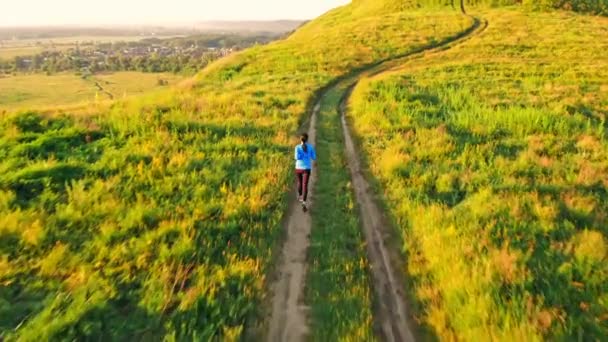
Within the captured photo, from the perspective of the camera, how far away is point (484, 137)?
15.9 metres

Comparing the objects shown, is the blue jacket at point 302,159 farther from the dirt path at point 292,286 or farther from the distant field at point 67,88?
the distant field at point 67,88

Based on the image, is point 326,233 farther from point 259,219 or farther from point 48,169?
point 48,169

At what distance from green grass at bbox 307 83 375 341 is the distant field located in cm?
7142

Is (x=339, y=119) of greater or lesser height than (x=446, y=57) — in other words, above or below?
below

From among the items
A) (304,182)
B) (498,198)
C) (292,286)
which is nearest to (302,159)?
(304,182)

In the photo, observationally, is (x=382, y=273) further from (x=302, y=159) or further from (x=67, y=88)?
(x=67, y=88)

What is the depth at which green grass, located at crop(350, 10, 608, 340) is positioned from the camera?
21.0 feet

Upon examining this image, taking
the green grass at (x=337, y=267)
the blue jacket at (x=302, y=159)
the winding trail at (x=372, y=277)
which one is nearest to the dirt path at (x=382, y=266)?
the winding trail at (x=372, y=277)

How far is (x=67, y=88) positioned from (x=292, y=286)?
111 m

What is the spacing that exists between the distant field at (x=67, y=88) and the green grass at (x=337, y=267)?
7142 cm

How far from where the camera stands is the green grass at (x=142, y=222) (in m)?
6.24

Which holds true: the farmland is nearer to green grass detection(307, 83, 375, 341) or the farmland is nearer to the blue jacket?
Answer: green grass detection(307, 83, 375, 341)

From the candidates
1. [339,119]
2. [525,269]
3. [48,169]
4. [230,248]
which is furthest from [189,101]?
[525,269]

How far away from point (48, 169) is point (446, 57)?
38.1 meters
